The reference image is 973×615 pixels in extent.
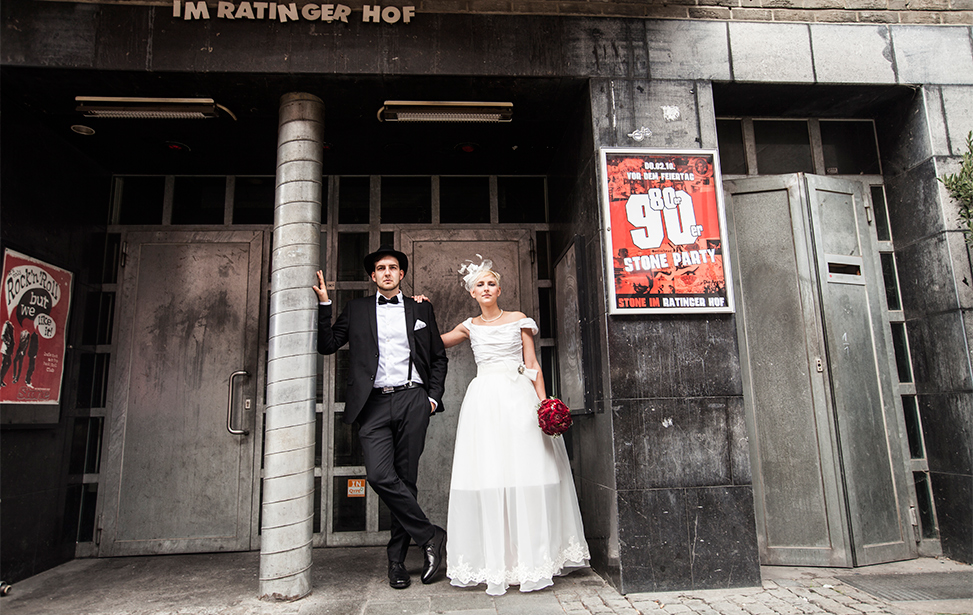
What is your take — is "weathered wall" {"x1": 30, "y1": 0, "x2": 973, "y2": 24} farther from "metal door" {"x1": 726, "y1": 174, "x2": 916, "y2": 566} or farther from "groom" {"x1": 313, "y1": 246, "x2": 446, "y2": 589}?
"groom" {"x1": 313, "y1": 246, "x2": 446, "y2": 589}

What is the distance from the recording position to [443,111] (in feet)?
15.2

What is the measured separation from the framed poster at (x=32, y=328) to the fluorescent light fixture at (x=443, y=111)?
307cm

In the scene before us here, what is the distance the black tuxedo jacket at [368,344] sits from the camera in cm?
430

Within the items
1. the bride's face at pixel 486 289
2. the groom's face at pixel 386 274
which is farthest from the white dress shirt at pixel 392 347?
the bride's face at pixel 486 289

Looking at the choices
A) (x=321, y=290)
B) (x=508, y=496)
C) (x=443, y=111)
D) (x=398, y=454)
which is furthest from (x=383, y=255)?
(x=508, y=496)

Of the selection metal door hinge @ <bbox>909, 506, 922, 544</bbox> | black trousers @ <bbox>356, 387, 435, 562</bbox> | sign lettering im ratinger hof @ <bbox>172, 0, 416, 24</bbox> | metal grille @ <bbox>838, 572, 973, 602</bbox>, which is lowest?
metal grille @ <bbox>838, 572, 973, 602</bbox>

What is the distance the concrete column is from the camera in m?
3.94

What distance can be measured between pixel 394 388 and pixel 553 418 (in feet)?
3.97

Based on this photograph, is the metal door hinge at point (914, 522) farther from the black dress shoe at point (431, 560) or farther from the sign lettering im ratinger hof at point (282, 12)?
the sign lettering im ratinger hof at point (282, 12)

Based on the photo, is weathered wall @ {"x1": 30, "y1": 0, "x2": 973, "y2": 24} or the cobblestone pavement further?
weathered wall @ {"x1": 30, "y1": 0, "x2": 973, "y2": 24}

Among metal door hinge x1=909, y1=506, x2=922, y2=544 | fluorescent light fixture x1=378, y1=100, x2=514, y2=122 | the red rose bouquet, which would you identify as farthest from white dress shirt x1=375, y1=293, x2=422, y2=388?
metal door hinge x1=909, y1=506, x2=922, y2=544

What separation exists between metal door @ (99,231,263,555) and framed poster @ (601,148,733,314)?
3486mm

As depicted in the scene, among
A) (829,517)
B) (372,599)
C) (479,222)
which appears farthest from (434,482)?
(829,517)

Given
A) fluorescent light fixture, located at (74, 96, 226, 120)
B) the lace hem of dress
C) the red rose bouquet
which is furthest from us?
fluorescent light fixture, located at (74, 96, 226, 120)
